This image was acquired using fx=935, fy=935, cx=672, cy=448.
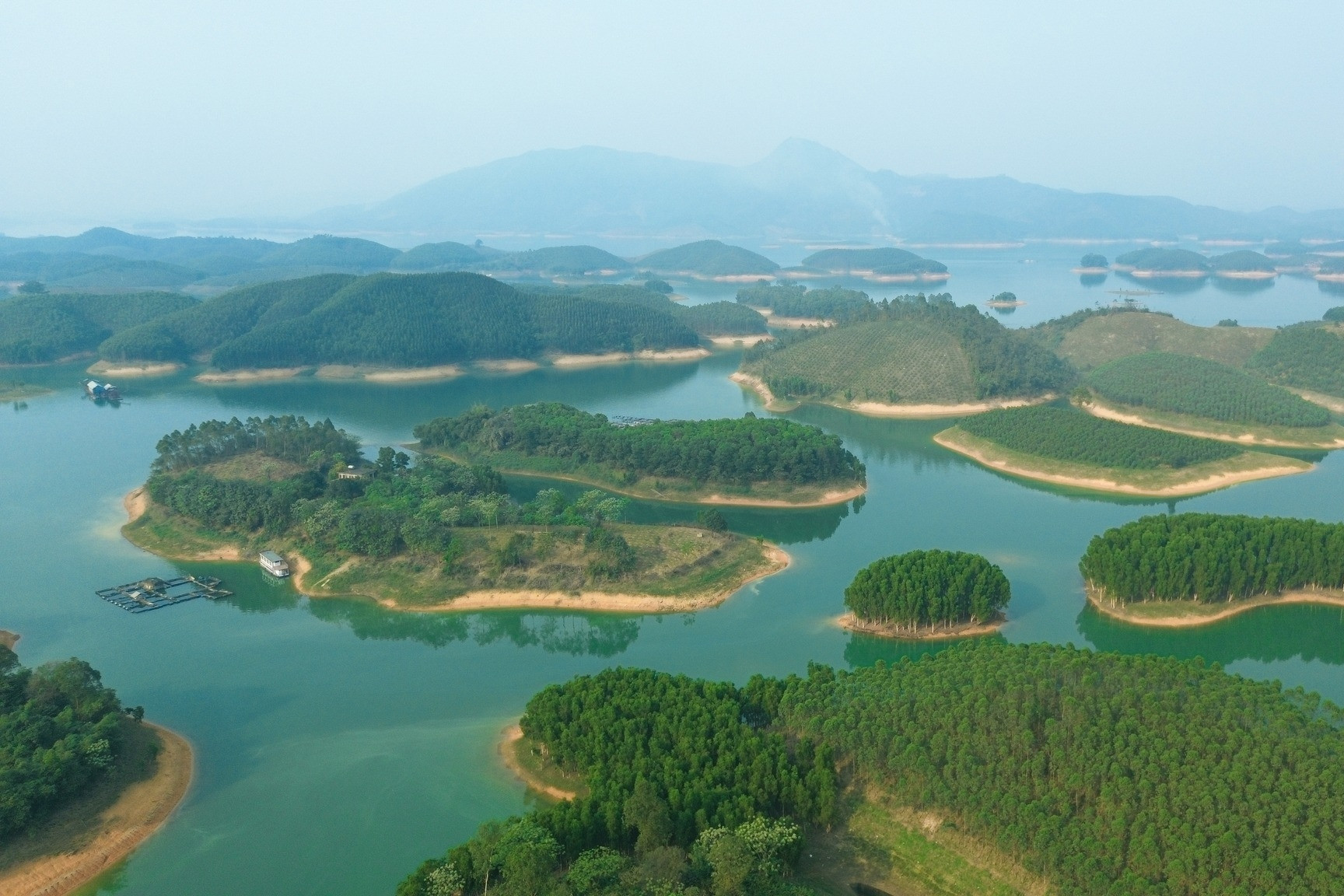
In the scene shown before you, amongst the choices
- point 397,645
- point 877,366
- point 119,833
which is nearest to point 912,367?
point 877,366

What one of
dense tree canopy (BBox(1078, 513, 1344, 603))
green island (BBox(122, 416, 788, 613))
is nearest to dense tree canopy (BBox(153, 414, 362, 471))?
green island (BBox(122, 416, 788, 613))

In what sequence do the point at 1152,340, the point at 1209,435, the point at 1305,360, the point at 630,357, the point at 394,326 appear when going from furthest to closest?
1. the point at 630,357
2. the point at 394,326
3. the point at 1152,340
4. the point at 1305,360
5. the point at 1209,435

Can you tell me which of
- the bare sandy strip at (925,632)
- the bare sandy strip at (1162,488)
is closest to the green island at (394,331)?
the bare sandy strip at (1162,488)

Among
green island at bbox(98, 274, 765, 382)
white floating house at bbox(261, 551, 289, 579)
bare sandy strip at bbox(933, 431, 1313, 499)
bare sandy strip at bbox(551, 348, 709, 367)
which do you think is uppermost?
green island at bbox(98, 274, 765, 382)

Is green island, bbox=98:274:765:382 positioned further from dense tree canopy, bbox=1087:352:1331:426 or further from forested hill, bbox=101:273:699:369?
dense tree canopy, bbox=1087:352:1331:426

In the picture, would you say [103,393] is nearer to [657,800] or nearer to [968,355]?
[968,355]
